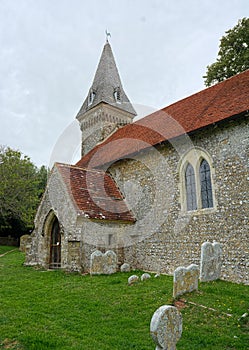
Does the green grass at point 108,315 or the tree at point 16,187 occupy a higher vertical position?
the tree at point 16,187

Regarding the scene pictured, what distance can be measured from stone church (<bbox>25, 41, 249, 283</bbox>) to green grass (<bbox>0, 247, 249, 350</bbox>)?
6.34ft

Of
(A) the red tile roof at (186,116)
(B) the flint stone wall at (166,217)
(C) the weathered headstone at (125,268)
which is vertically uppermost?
(A) the red tile roof at (186,116)

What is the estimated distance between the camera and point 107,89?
920 inches

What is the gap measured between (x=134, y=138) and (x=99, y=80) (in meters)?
12.1

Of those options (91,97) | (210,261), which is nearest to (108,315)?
(210,261)

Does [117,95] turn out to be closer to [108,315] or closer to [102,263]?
[102,263]

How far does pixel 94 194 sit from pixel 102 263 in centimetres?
331

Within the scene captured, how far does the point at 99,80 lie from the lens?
80.4 feet

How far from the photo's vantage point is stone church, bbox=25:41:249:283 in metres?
9.12

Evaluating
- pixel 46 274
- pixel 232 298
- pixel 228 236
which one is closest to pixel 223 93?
pixel 228 236

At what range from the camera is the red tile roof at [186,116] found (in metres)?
9.98

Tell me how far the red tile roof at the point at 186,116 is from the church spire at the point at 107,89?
7068 mm

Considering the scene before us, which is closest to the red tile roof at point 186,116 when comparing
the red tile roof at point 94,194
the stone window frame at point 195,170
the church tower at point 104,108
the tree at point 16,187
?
the stone window frame at point 195,170

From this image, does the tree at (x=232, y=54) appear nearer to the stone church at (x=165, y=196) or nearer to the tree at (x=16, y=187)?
A: the stone church at (x=165, y=196)
